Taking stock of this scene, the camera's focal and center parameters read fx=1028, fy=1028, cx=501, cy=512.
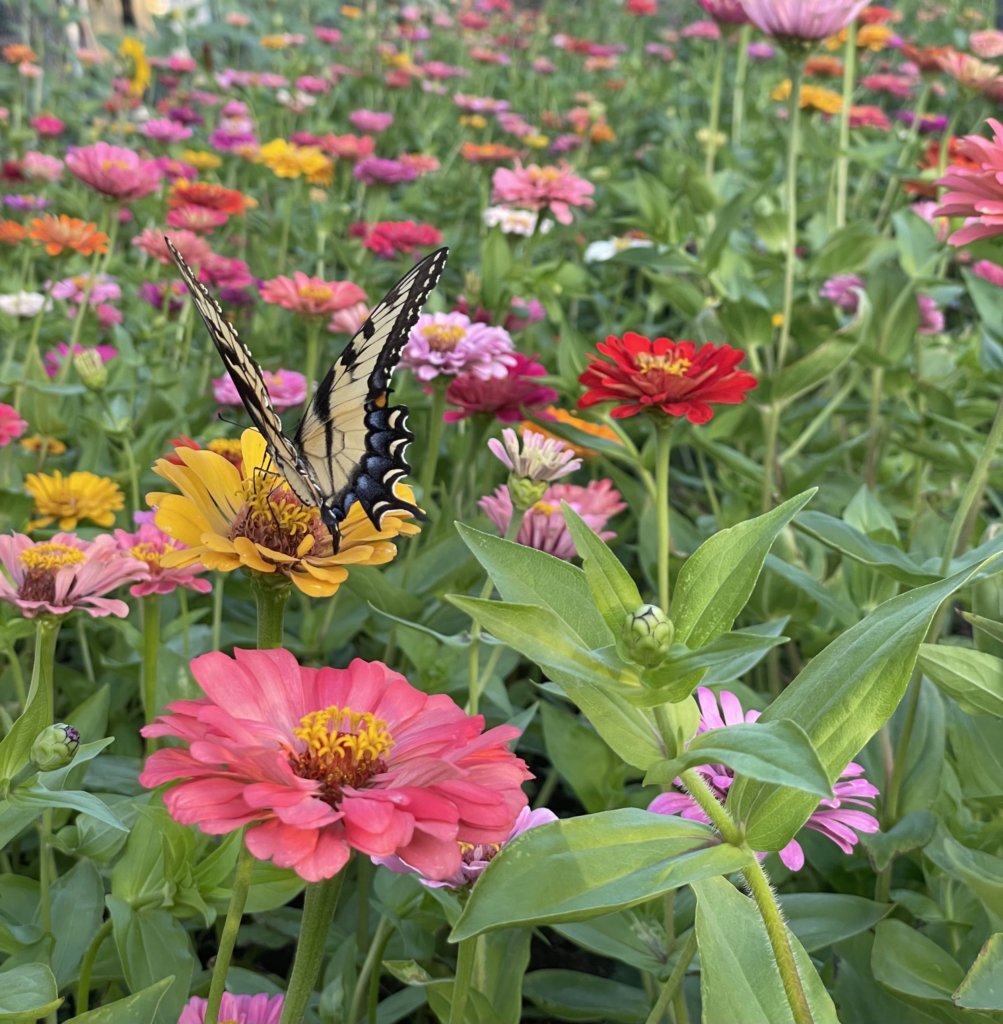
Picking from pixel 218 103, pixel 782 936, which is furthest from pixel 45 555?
pixel 218 103

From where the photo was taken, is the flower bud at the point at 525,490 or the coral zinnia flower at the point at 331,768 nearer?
the coral zinnia flower at the point at 331,768

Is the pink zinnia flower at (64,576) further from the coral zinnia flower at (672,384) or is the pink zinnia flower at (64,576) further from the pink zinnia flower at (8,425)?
the coral zinnia flower at (672,384)

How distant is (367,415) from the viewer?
87 cm

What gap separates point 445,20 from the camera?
523 cm

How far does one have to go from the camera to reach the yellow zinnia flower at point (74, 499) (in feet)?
3.87

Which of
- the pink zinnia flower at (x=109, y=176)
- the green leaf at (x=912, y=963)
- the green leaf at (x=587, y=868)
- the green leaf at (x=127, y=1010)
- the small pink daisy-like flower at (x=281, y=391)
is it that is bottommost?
the green leaf at (x=912, y=963)

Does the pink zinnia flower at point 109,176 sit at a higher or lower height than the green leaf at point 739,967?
higher

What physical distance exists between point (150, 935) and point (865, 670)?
0.52 metres

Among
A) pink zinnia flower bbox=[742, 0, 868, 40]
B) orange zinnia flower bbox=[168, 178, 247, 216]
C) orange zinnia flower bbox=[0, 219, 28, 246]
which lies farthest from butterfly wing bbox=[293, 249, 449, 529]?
orange zinnia flower bbox=[0, 219, 28, 246]

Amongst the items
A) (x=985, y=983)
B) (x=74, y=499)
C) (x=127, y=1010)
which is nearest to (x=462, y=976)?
(x=127, y=1010)

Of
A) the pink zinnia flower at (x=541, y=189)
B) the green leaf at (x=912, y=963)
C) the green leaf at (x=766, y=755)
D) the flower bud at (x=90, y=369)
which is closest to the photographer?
the green leaf at (x=766, y=755)

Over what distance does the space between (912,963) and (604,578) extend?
1.43 feet

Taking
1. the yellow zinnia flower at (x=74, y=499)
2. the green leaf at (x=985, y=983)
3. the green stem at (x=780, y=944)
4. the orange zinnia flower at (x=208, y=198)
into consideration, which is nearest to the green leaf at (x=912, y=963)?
the green leaf at (x=985, y=983)

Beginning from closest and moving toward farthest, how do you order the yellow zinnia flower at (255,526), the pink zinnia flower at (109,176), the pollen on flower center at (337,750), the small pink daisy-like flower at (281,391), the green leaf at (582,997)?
the pollen on flower center at (337,750) < the yellow zinnia flower at (255,526) < the green leaf at (582,997) < the small pink daisy-like flower at (281,391) < the pink zinnia flower at (109,176)
